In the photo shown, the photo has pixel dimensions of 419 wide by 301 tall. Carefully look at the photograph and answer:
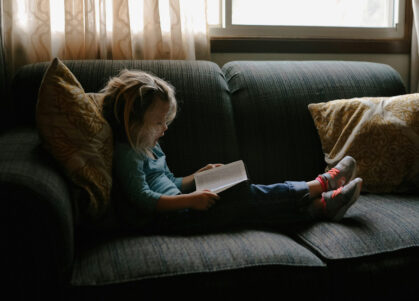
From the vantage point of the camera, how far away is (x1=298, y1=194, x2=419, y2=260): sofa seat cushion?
121 centimetres

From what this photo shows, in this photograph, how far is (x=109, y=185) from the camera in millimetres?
1271

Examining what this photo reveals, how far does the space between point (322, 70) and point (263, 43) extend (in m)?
0.43

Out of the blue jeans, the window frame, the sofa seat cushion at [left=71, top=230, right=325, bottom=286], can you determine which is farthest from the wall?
the sofa seat cushion at [left=71, top=230, right=325, bottom=286]

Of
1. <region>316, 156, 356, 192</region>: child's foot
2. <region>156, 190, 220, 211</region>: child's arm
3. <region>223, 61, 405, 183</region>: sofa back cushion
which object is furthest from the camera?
<region>223, 61, 405, 183</region>: sofa back cushion

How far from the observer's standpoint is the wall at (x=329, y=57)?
7.24 feet

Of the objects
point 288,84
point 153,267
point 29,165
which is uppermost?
point 288,84

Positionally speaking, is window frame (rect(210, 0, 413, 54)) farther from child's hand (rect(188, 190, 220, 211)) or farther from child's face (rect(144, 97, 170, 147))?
child's hand (rect(188, 190, 220, 211))

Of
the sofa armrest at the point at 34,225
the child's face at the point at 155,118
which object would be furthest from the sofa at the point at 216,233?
the child's face at the point at 155,118

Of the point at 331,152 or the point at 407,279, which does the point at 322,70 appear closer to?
the point at 331,152

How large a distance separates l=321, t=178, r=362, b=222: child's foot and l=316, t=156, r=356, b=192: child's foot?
0.35 feet

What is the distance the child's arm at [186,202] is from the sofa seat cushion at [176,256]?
0.10 meters

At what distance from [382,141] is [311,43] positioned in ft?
2.84

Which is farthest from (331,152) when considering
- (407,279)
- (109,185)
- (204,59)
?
(109,185)

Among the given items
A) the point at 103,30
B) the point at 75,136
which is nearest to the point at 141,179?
the point at 75,136
